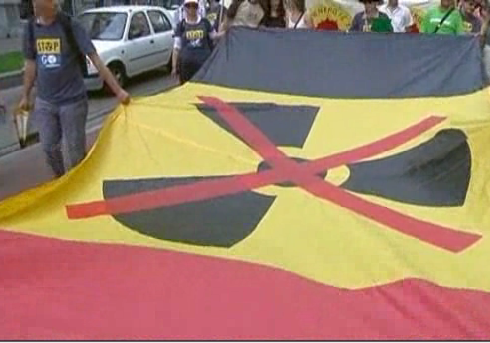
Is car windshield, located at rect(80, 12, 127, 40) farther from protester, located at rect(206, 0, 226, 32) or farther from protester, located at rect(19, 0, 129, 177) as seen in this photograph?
protester, located at rect(19, 0, 129, 177)

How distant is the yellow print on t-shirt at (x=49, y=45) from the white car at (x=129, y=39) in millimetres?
8006

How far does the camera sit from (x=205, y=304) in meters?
3.52

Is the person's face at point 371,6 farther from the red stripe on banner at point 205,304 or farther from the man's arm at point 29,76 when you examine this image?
the red stripe on banner at point 205,304

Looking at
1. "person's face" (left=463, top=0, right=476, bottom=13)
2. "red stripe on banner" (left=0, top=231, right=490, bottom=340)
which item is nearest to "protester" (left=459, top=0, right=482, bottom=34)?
"person's face" (left=463, top=0, right=476, bottom=13)

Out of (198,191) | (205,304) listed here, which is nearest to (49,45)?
(198,191)

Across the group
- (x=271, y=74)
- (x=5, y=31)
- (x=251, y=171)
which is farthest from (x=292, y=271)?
(x=5, y=31)

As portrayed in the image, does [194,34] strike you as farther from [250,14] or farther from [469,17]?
[469,17]

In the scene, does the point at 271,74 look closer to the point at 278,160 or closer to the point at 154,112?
the point at 154,112

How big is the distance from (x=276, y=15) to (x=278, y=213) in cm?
546

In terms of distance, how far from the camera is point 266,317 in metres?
3.39

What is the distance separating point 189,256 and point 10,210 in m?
1.32

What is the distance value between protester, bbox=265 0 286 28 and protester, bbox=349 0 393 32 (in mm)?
865

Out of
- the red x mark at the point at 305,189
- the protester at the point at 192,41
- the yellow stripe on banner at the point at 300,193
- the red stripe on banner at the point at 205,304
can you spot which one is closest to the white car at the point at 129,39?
the protester at the point at 192,41

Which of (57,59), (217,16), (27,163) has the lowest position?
(27,163)
